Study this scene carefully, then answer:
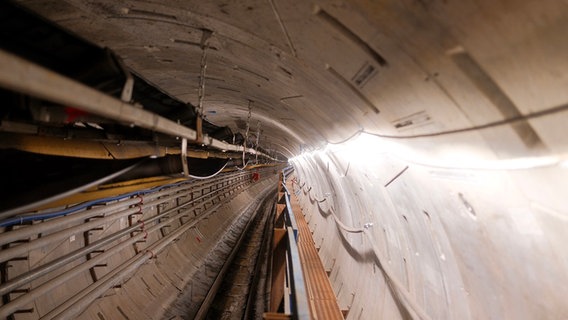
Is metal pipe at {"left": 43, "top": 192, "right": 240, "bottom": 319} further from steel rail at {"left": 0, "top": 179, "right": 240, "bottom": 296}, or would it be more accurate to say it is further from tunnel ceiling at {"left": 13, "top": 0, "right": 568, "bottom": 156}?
tunnel ceiling at {"left": 13, "top": 0, "right": 568, "bottom": 156}

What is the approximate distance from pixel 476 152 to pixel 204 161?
7.16m

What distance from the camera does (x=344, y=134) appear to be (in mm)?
3666

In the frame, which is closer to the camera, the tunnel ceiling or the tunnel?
the tunnel ceiling

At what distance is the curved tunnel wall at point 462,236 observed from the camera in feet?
4.32

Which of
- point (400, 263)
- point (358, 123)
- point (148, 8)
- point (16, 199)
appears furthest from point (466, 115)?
point (16, 199)

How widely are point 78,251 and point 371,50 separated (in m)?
4.08

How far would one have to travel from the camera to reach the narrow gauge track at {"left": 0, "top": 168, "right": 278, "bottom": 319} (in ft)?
8.54

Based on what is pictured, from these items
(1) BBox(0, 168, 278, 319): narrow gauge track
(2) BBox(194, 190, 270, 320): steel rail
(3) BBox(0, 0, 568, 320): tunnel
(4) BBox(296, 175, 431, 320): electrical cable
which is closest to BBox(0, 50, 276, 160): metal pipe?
(3) BBox(0, 0, 568, 320): tunnel

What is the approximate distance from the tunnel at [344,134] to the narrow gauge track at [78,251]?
24mm

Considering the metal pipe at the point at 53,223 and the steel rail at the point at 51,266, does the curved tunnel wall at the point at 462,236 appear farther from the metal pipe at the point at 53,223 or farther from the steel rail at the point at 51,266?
the steel rail at the point at 51,266

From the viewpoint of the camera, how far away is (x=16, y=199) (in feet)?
6.09

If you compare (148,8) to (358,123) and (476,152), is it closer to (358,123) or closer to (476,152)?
(358,123)

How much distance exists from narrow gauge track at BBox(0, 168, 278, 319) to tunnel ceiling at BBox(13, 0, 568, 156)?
2.20 meters

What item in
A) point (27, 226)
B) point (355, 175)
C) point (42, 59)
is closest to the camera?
point (42, 59)
